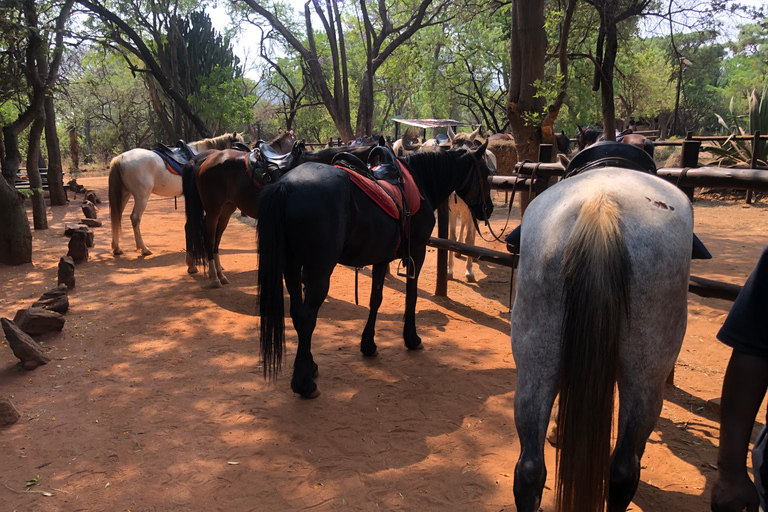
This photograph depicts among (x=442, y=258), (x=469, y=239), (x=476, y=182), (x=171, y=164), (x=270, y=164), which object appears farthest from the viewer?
(x=171, y=164)

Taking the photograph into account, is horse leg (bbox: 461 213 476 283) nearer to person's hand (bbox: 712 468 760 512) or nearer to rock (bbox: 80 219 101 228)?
person's hand (bbox: 712 468 760 512)

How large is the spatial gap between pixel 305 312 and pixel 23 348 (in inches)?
99.4

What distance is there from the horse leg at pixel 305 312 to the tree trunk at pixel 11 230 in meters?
6.02

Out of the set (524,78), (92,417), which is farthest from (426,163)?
(524,78)

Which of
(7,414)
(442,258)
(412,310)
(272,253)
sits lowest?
(7,414)

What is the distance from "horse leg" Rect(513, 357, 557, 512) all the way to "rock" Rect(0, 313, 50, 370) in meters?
4.16

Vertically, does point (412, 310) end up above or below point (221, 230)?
below

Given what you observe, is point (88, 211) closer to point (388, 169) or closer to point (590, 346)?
point (388, 169)

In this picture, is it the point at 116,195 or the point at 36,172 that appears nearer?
the point at 116,195

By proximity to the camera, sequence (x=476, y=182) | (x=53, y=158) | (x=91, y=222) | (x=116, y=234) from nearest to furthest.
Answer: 1. (x=476, y=182)
2. (x=116, y=234)
3. (x=91, y=222)
4. (x=53, y=158)

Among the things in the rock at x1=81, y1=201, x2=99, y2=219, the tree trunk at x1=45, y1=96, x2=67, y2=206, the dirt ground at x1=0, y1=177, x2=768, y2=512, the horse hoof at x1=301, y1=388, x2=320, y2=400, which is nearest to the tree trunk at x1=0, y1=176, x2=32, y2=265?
the dirt ground at x1=0, y1=177, x2=768, y2=512

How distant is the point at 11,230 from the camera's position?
7.29 m

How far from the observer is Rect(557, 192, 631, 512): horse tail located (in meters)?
1.72

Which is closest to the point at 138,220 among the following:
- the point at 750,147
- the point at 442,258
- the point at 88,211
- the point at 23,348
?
the point at 88,211
